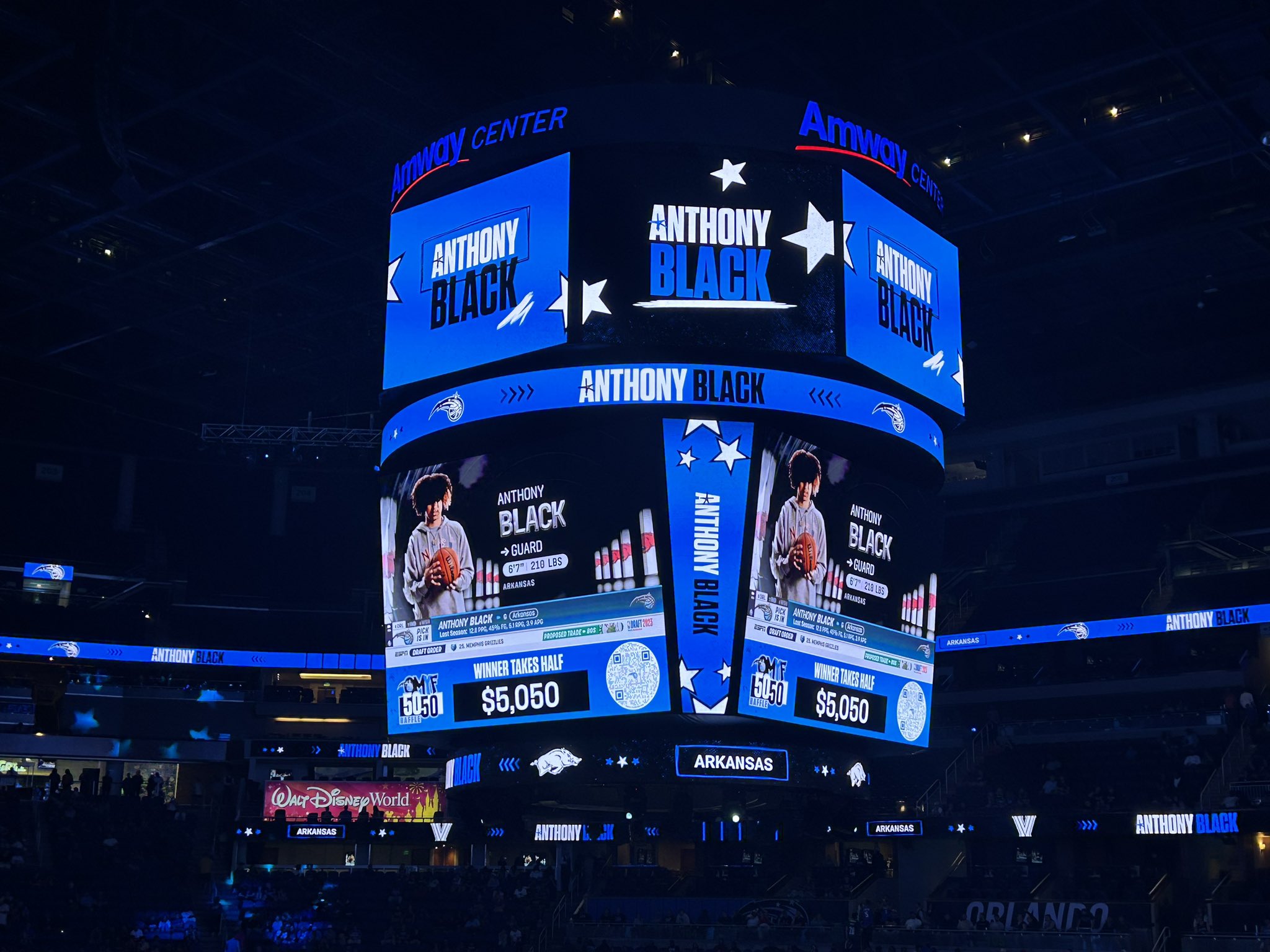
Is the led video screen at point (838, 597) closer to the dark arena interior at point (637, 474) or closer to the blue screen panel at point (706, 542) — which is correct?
the dark arena interior at point (637, 474)

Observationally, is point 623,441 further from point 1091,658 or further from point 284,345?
point 1091,658

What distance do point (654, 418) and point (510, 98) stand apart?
8204 millimetres

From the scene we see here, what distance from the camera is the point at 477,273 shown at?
833 inches

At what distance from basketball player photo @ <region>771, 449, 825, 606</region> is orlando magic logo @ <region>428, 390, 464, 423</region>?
481cm

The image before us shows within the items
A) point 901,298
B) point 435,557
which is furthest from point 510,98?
point 435,557

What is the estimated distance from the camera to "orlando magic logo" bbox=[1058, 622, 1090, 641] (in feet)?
129

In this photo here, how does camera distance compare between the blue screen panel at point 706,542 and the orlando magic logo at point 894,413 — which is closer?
the blue screen panel at point 706,542

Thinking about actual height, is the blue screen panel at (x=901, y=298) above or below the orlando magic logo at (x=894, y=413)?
above

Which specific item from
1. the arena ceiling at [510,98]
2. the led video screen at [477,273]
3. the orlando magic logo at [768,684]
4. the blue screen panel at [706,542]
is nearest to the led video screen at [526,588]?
the blue screen panel at [706,542]

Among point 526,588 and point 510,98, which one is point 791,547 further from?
point 510,98

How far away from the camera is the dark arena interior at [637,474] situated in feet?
66.9

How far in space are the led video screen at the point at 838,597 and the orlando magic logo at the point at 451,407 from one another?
4.43 metres

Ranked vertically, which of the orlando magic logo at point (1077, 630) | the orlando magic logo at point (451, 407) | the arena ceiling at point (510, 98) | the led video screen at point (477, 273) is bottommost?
the orlando magic logo at point (1077, 630)

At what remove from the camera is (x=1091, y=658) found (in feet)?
134
